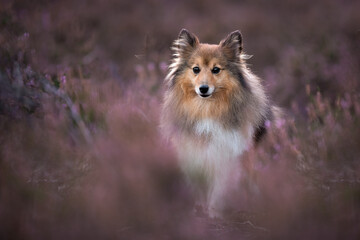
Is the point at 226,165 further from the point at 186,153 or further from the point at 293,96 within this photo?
the point at 293,96

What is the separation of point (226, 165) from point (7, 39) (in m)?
3.13

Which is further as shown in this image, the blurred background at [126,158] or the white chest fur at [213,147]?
the white chest fur at [213,147]

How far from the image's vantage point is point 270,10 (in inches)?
398

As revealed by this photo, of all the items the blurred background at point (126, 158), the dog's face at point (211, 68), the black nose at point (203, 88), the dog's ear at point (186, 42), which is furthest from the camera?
the dog's ear at point (186, 42)

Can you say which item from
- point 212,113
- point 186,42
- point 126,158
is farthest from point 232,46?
point 126,158

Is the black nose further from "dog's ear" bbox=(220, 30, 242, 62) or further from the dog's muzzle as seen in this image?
"dog's ear" bbox=(220, 30, 242, 62)

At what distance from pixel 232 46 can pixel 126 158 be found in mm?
1756

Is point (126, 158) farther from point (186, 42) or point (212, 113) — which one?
point (186, 42)

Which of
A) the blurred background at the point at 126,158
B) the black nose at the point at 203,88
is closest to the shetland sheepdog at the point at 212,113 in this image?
the black nose at the point at 203,88

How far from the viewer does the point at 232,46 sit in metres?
4.12

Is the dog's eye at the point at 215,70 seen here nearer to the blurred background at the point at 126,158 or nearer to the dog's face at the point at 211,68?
the dog's face at the point at 211,68

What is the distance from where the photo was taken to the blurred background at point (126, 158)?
112 inches

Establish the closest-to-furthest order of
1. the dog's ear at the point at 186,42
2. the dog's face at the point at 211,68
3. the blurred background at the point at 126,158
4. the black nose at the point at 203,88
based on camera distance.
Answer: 1. the blurred background at the point at 126,158
2. the black nose at the point at 203,88
3. the dog's face at the point at 211,68
4. the dog's ear at the point at 186,42

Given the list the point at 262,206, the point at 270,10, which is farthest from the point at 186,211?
the point at 270,10
